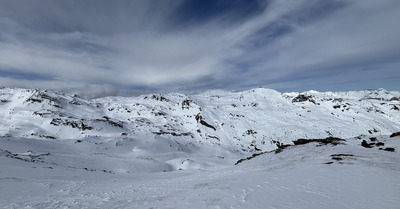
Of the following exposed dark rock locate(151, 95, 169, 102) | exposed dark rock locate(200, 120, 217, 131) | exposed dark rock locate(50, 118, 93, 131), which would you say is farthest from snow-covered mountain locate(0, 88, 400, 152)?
exposed dark rock locate(151, 95, 169, 102)

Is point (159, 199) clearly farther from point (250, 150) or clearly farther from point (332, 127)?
point (332, 127)

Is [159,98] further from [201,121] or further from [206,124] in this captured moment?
[206,124]

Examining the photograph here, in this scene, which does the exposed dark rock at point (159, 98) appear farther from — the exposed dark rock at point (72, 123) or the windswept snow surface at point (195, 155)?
the exposed dark rock at point (72, 123)

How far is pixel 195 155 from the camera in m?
71.4

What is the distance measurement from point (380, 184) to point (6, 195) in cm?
1972

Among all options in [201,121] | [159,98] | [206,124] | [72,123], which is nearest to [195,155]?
[206,124]

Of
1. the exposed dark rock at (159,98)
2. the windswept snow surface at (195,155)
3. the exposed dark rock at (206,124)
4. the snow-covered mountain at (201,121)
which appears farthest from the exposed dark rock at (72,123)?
the exposed dark rock at (159,98)

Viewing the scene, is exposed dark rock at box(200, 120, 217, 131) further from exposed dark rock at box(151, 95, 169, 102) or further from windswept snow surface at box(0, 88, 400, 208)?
exposed dark rock at box(151, 95, 169, 102)

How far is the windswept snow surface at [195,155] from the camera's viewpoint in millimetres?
9180

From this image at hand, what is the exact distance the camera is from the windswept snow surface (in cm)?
918

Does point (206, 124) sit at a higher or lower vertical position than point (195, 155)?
higher

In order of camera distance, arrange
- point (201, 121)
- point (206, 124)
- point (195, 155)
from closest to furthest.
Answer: point (195, 155), point (206, 124), point (201, 121)

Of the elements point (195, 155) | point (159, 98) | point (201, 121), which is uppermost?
point (159, 98)

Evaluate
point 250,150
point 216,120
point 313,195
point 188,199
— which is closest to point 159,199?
point 188,199
